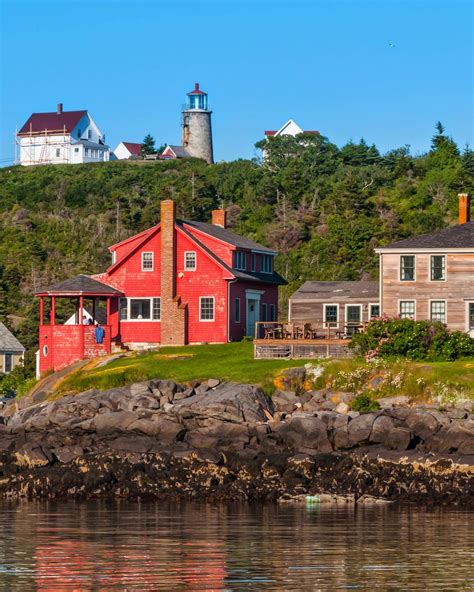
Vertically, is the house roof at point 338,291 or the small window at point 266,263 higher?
the small window at point 266,263

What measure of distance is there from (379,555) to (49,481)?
14.6m

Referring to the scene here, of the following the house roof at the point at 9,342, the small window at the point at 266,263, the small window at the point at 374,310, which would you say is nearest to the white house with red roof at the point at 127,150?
the house roof at the point at 9,342

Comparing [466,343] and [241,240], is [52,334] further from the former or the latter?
[466,343]

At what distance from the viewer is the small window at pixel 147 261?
63438mm

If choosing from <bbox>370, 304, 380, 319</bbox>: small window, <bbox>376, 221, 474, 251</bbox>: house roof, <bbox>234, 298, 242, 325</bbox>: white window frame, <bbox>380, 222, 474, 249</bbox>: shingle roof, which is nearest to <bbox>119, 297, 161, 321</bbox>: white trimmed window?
<bbox>234, 298, 242, 325</bbox>: white window frame

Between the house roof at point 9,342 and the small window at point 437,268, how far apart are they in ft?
111

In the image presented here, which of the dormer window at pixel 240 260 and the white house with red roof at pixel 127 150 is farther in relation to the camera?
the white house with red roof at pixel 127 150

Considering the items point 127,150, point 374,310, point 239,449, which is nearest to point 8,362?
point 374,310

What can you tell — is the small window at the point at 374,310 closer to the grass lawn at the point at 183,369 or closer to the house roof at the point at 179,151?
the grass lawn at the point at 183,369

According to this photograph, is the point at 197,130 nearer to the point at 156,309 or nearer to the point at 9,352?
the point at 9,352

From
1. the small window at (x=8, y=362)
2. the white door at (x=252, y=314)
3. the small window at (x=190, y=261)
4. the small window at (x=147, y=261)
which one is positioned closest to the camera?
the small window at (x=190, y=261)

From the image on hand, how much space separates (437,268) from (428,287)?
0.87m

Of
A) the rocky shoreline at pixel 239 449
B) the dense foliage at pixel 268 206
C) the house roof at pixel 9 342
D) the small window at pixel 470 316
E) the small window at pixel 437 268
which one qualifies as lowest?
the rocky shoreline at pixel 239 449

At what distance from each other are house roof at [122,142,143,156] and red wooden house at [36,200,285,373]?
94328mm
